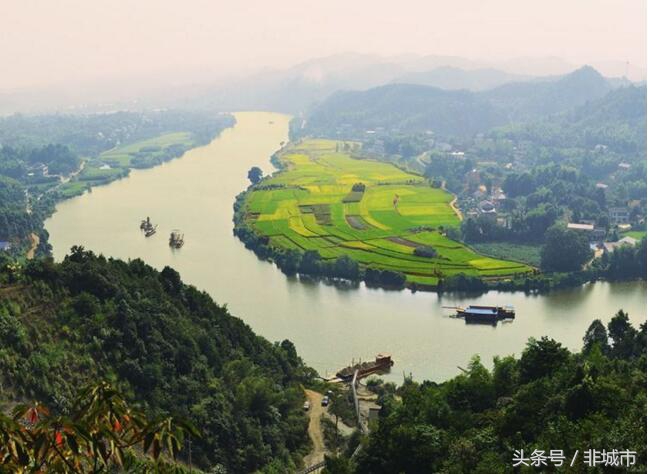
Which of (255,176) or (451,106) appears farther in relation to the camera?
(451,106)

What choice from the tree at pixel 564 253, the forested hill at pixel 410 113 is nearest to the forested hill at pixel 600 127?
the forested hill at pixel 410 113

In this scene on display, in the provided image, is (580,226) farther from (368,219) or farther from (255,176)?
(255,176)

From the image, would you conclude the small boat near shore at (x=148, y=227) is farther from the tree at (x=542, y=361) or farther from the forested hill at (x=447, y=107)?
the forested hill at (x=447, y=107)

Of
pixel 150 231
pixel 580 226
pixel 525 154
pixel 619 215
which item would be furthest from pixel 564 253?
pixel 525 154

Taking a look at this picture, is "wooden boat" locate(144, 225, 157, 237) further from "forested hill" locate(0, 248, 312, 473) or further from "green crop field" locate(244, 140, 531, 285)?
"forested hill" locate(0, 248, 312, 473)

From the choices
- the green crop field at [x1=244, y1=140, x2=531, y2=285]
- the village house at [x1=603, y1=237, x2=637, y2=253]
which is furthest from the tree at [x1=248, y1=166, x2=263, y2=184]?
the village house at [x1=603, y1=237, x2=637, y2=253]
